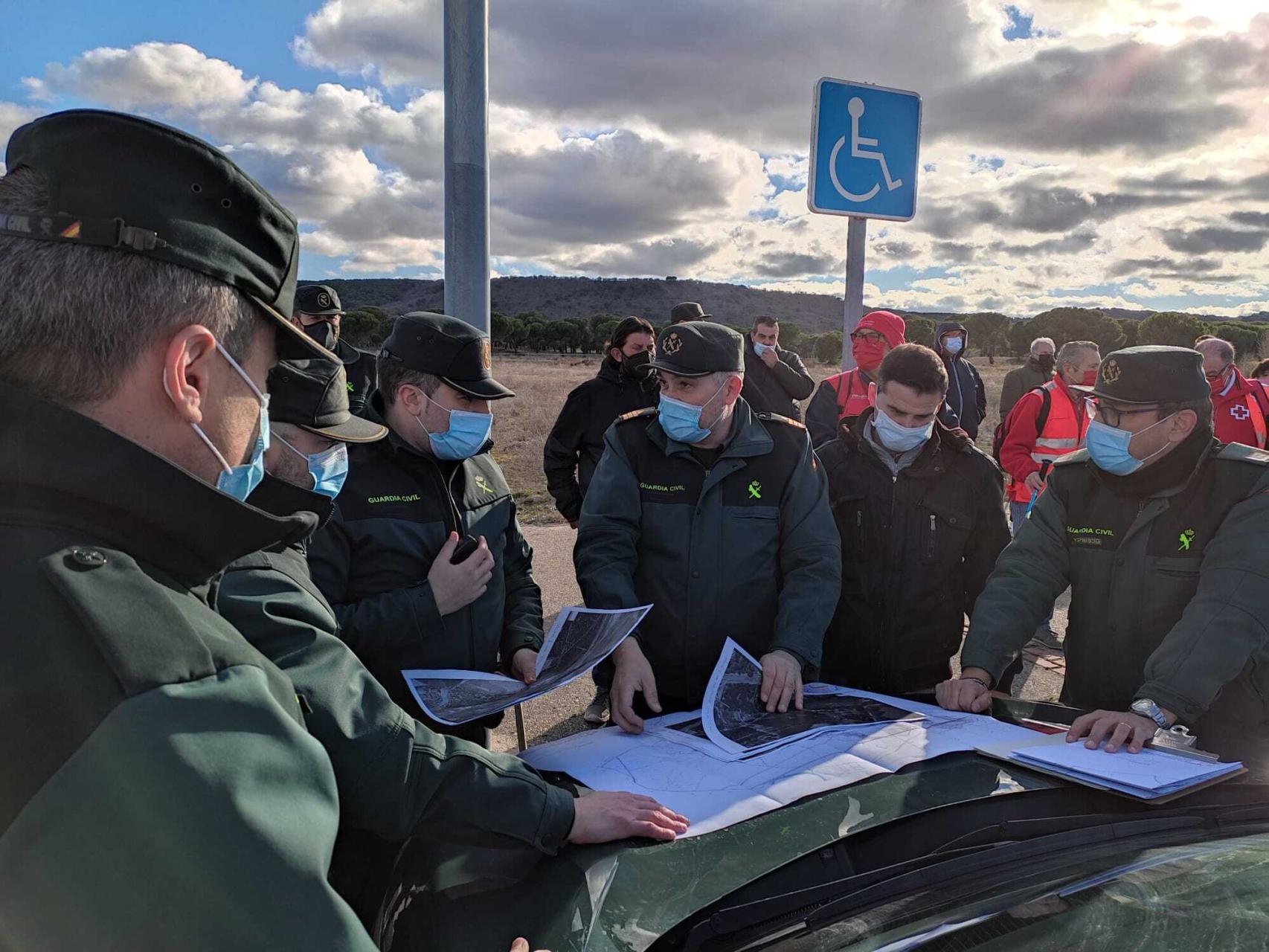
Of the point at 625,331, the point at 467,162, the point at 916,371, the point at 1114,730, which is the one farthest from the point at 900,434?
the point at 625,331

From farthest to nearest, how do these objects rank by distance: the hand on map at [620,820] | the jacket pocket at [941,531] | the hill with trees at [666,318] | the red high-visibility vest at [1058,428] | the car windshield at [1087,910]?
1. the hill with trees at [666,318]
2. the red high-visibility vest at [1058,428]
3. the jacket pocket at [941,531]
4. the hand on map at [620,820]
5. the car windshield at [1087,910]

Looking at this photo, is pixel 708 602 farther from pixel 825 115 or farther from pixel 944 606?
pixel 825 115

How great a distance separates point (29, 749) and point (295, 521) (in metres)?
0.39

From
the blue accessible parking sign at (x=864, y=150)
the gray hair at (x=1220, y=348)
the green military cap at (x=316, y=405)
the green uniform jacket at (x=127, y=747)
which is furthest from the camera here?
the gray hair at (x=1220, y=348)

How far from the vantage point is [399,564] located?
8.39ft

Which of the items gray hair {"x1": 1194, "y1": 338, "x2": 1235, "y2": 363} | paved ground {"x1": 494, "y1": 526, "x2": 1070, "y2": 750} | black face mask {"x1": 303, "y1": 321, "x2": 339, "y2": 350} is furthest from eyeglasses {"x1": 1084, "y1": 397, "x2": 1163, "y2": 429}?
gray hair {"x1": 1194, "y1": 338, "x2": 1235, "y2": 363}

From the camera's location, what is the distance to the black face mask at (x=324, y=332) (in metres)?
4.89

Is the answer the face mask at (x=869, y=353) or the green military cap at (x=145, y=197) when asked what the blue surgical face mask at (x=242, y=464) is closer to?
the green military cap at (x=145, y=197)

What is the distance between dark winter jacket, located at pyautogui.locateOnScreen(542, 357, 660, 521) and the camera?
194 inches

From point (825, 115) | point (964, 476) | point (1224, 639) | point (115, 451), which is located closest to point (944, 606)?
point (964, 476)

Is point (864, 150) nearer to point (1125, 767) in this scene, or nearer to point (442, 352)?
point (442, 352)

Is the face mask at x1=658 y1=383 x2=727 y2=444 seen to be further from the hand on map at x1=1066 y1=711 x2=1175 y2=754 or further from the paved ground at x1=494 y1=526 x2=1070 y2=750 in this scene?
the paved ground at x1=494 y1=526 x2=1070 y2=750

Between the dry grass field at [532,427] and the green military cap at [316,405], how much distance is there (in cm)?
673

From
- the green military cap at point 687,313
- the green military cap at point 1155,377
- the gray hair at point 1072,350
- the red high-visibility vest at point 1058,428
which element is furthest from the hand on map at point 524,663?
the gray hair at point 1072,350
